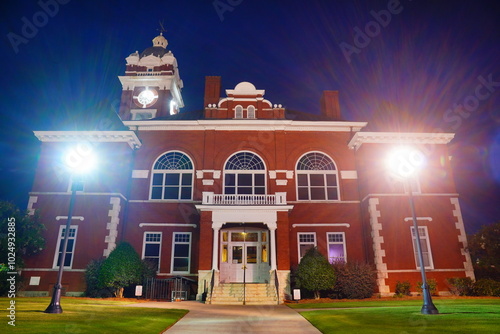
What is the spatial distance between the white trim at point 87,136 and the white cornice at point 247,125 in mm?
2484

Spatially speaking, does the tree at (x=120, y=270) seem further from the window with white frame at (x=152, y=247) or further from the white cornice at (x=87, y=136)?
the white cornice at (x=87, y=136)

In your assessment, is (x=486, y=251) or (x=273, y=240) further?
(x=486, y=251)

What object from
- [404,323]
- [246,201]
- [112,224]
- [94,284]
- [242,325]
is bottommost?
[242,325]

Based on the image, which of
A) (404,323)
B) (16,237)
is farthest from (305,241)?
(16,237)

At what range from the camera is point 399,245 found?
23547 mm

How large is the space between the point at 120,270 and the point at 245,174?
1128 centimetres

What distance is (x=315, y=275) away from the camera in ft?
69.3

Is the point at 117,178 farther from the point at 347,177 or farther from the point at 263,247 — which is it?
the point at 347,177

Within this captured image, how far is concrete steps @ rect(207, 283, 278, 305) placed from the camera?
20.0 m

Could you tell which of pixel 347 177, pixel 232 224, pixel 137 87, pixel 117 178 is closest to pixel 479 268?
pixel 347 177

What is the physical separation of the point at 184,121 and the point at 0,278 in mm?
15497

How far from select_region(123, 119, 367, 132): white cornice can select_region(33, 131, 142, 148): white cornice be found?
2484 millimetres

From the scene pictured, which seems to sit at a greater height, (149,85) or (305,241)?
(149,85)

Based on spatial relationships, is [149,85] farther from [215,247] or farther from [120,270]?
[120,270]
